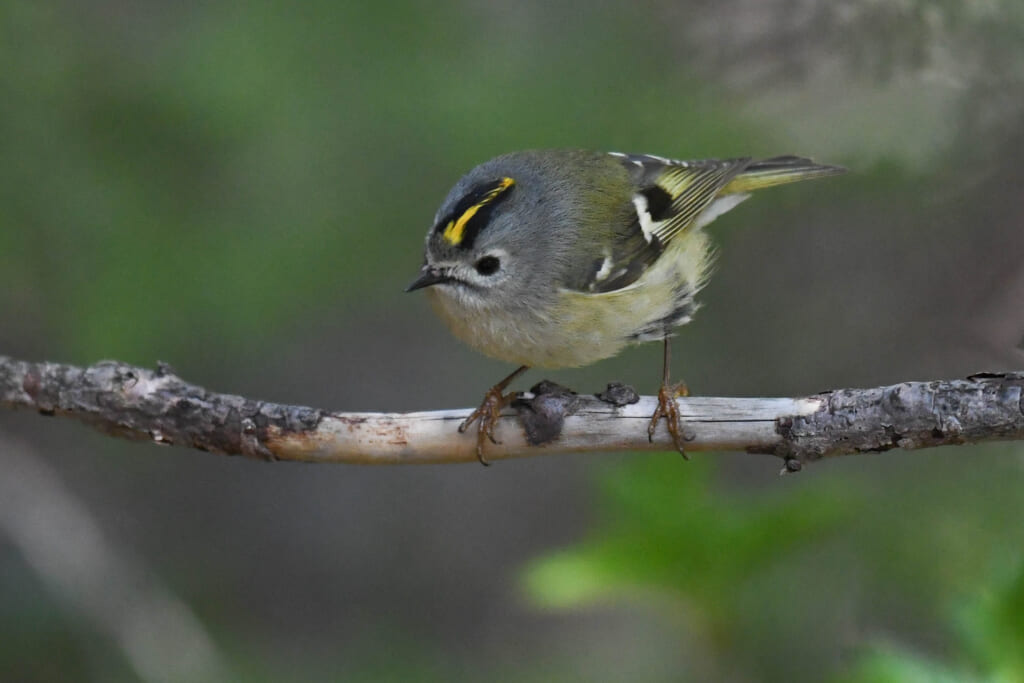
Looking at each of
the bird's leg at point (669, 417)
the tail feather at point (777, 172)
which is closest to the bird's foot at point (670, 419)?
the bird's leg at point (669, 417)

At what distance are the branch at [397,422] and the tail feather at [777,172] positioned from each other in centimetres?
102

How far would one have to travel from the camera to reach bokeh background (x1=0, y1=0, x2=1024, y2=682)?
2.38m

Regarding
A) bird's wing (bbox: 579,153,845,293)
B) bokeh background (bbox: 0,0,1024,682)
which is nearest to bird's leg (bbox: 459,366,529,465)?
bokeh background (bbox: 0,0,1024,682)

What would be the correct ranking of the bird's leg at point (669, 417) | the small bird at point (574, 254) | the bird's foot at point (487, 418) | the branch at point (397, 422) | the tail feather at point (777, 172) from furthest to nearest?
the tail feather at point (777, 172)
the small bird at point (574, 254)
the bird's foot at point (487, 418)
the bird's leg at point (669, 417)
the branch at point (397, 422)

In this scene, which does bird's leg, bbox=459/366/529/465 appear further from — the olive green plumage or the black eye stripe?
the black eye stripe

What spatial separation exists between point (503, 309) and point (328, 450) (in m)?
0.56

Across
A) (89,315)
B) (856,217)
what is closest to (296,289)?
(89,315)

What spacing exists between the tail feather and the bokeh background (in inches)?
2.9

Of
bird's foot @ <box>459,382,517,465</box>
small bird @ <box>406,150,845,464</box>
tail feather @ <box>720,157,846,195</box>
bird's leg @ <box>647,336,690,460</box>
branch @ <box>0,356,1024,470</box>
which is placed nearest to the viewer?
branch @ <box>0,356,1024,470</box>

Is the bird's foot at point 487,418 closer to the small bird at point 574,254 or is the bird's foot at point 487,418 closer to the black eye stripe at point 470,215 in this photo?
the small bird at point 574,254

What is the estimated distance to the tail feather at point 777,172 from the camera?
295cm

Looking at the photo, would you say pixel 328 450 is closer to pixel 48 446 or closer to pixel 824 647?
pixel 824 647

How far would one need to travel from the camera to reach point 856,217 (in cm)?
349

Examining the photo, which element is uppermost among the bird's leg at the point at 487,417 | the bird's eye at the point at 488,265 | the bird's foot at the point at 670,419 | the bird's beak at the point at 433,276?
the bird's eye at the point at 488,265
